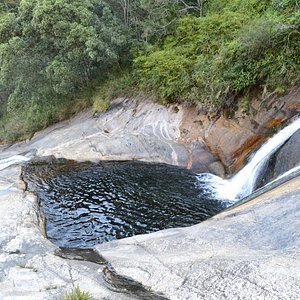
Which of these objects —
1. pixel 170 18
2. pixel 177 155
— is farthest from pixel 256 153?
pixel 170 18

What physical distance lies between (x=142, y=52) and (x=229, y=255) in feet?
48.9

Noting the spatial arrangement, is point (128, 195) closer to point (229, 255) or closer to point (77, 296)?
point (229, 255)

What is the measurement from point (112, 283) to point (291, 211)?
3587mm

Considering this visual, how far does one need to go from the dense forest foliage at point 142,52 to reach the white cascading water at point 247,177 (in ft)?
5.94

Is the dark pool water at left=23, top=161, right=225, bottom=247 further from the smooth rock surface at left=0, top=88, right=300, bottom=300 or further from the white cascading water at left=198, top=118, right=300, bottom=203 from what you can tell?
the smooth rock surface at left=0, top=88, right=300, bottom=300

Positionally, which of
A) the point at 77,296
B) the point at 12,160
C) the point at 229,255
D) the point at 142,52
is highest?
the point at 142,52

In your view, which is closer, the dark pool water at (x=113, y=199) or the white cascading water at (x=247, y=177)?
the dark pool water at (x=113, y=199)

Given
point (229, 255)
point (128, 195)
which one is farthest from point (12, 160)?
point (229, 255)

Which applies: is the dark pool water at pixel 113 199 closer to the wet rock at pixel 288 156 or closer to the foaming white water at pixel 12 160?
the foaming white water at pixel 12 160

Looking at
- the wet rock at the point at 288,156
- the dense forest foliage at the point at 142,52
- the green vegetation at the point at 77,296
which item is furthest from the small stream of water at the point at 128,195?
the green vegetation at the point at 77,296

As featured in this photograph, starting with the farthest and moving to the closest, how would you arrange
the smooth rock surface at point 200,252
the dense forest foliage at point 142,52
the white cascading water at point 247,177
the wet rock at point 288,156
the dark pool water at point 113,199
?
the dense forest foliage at point 142,52, the white cascading water at point 247,177, the wet rock at point 288,156, the dark pool water at point 113,199, the smooth rock surface at point 200,252

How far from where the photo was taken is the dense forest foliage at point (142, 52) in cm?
1359

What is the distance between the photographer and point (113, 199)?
1240cm

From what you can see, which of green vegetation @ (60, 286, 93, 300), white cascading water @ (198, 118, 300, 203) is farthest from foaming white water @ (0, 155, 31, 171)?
green vegetation @ (60, 286, 93, 300)
